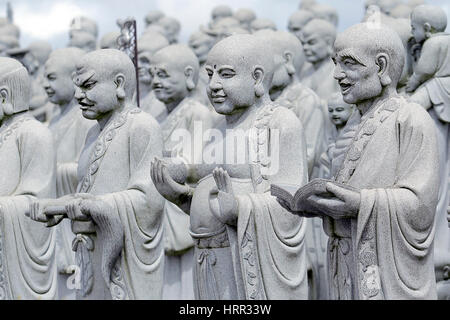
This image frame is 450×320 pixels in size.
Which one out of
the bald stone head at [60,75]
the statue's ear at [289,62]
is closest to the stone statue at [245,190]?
the statue's ear at [289,62]

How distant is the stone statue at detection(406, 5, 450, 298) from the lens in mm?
13336

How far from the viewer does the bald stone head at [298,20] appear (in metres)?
19.1

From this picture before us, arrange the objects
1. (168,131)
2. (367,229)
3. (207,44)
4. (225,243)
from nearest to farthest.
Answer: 1. (367,229)
2. (225,243)
3. (168,131)
4. (207,44)

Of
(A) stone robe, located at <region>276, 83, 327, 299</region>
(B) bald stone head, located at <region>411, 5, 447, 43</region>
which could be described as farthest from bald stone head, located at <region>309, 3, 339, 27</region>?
(B) bald stone head, located at <region>411, 5, 447, 43</region>

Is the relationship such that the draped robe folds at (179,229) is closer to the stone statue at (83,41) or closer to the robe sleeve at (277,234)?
the robe sleeve at (277,234)

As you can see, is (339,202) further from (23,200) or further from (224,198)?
(23,200)

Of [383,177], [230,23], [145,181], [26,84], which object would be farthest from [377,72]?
[230,23]

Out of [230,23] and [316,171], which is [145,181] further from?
[230,23]

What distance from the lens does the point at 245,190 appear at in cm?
1057

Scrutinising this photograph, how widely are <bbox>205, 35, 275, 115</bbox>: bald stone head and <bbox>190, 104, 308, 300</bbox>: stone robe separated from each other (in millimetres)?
190

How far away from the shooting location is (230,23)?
67.6 feet

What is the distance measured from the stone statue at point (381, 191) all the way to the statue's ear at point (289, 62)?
18.0 feet

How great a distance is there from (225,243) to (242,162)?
0.58 metres

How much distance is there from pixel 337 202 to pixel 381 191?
0.28 meters
